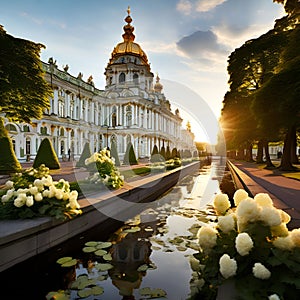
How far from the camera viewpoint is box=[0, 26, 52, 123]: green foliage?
15.2m

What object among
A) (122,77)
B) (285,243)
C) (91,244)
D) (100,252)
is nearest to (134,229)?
(91,244)

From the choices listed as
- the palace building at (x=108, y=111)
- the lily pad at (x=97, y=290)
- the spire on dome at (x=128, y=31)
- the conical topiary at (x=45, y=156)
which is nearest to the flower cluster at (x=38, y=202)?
the lily pad at (x=97, y=290)

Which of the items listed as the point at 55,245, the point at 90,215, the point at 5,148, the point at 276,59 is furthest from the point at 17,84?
the point at 276,59

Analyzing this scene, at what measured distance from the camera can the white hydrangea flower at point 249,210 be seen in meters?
2.46

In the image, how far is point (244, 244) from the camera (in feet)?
7.57

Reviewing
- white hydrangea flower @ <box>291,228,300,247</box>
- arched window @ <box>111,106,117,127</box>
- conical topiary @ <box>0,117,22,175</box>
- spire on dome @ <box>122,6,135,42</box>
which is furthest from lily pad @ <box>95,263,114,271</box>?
spire on dome @ <box>122,6,135,42</box>

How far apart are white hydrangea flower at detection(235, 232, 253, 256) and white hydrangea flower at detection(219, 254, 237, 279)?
0.11 metres

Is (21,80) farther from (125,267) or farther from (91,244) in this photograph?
(125,267)

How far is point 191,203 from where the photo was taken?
11.3 meters

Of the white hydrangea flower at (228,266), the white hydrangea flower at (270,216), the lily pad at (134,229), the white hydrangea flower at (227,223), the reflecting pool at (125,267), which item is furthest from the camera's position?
the lily pad at (134,229)

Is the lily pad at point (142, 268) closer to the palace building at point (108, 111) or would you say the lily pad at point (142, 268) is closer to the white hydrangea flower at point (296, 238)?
the white hydrangea flower at point (296, 238)

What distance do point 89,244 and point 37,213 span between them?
1.31 metres

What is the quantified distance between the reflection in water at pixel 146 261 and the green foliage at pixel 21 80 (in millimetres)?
11879

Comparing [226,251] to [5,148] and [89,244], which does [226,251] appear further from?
[5,148]
